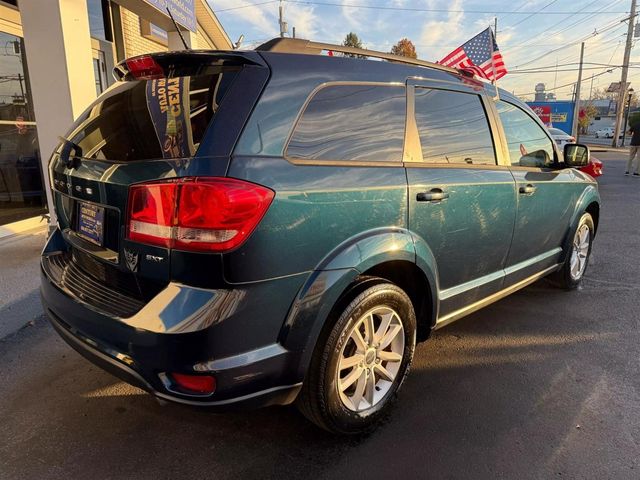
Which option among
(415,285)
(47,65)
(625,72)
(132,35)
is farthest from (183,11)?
(625,72)

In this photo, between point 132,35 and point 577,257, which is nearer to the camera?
point 577,257

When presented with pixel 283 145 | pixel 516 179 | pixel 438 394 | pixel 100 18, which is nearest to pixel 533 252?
pixel 516 179

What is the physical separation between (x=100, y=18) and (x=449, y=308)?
329 inches

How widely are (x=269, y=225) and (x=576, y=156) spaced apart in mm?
3132

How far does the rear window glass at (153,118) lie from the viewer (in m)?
2.01

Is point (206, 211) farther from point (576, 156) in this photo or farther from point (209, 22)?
point (209, 22)

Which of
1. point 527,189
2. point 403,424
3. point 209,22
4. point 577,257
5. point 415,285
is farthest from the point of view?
point 209,22

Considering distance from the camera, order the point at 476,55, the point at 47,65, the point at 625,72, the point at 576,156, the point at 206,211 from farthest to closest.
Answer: the point at 625,72, the point at 476,55, the point at 47,65, the point at 576,156, the point at 206,211

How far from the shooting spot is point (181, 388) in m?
1.93

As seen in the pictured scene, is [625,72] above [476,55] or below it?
above

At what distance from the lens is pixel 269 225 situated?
192 centimetres

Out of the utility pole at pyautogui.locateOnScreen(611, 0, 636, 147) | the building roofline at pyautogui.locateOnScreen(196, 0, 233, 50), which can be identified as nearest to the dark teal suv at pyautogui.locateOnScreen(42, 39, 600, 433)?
the building roofline at pyautogui.locateOnScreen(196, 0, 233, 50)

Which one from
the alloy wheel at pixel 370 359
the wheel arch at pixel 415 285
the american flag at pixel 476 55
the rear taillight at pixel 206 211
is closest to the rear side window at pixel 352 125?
the rear taillight at pixel 206 211

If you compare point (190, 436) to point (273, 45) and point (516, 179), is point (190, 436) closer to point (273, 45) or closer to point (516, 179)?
point (273, 45)
